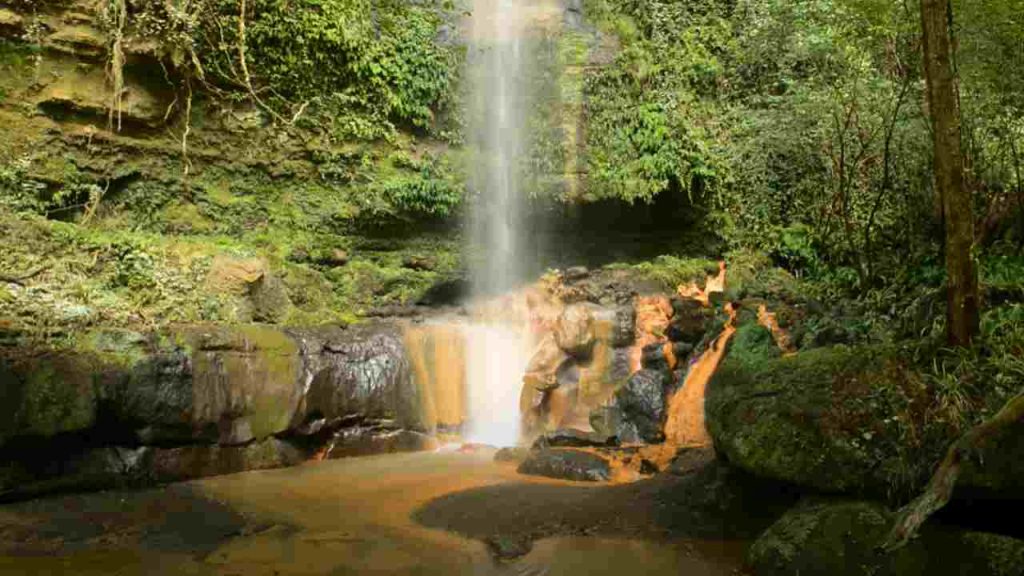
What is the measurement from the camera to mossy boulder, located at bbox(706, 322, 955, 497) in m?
4.61

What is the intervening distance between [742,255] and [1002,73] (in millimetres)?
5360

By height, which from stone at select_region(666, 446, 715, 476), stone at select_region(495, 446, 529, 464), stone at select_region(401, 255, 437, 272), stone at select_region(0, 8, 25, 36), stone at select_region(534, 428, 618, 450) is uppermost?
stone at select_region(0, 8, 25, 36)

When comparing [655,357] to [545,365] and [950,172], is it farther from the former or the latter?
[950,172]

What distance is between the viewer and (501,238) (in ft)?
46.0

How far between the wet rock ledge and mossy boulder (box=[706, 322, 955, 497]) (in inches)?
189

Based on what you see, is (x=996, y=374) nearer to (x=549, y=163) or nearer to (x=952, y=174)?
(x=952, y=174)

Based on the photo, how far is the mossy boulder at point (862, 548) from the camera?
3998 millimetres

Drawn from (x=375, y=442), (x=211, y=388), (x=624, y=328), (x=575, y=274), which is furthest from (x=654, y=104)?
(x=211, y=388)

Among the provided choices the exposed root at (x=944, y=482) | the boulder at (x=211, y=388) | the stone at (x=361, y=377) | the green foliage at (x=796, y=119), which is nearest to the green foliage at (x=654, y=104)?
the green foliage at (x=796, y=119)

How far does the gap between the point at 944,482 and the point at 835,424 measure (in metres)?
1.08

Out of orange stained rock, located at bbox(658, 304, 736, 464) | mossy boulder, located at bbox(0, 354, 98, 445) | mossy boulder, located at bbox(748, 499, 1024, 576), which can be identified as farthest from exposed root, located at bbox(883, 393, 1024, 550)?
mossy boulder, located at bbox(0, 354, 98, 445)

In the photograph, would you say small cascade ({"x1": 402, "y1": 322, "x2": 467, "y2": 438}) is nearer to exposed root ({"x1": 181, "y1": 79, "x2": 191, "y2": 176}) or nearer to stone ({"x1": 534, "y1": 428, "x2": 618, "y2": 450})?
stone ({"x1": 534, "y1": 428, "x2": 618, "y2": 450})

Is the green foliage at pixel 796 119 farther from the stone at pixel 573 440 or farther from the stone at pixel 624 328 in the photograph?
the stone at pixel 573 440

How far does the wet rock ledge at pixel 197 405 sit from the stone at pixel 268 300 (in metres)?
1.09
